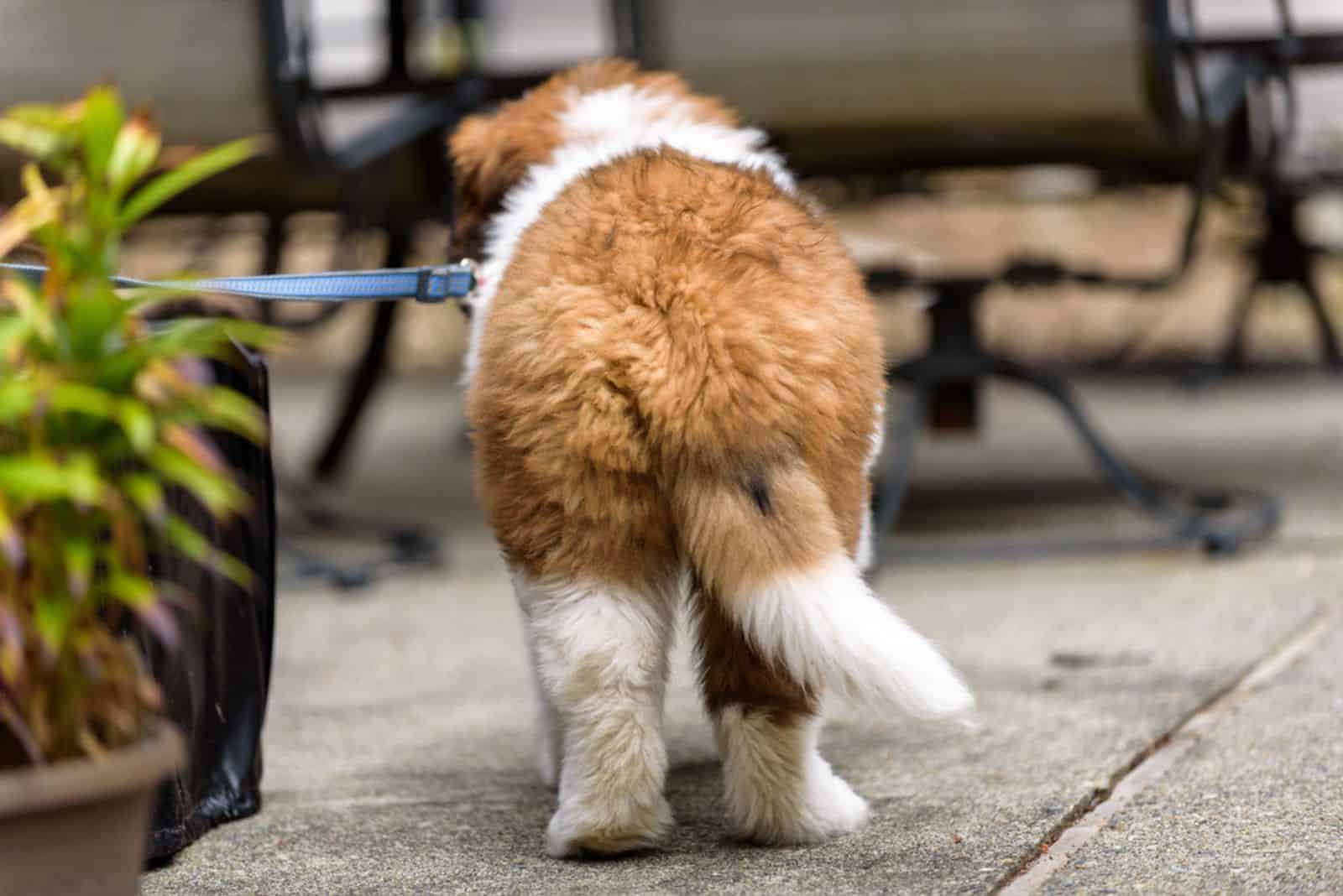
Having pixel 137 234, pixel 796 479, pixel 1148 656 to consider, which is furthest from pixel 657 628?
pixel 137 234

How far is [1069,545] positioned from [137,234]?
134 inches

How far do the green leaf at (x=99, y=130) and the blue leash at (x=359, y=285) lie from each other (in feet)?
3.34

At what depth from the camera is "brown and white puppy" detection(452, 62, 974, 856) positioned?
8.11 feet

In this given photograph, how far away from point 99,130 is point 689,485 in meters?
0.99

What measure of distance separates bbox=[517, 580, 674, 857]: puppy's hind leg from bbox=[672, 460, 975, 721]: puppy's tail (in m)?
0.13

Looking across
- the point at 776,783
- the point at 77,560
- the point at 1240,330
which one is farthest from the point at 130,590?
the point at 1240,330

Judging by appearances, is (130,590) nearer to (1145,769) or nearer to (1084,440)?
(1145,769)

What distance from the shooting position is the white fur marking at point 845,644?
2.38 meters

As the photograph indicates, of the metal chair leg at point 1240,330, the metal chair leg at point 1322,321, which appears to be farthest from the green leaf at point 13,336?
the metal chair leg at point 1240,330

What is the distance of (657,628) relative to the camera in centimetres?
260

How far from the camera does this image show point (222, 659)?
119 inches

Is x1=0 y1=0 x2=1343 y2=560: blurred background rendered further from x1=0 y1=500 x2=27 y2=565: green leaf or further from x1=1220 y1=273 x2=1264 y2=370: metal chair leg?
x1=0 y1=500 x2=27 y2=565: green leaf

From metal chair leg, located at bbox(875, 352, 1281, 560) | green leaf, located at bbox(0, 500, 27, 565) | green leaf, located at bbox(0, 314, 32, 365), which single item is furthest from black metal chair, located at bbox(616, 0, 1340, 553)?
green leaf, located at bbox(0, 500, 27, 565)

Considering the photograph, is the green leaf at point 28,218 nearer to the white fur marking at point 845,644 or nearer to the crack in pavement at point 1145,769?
the white fur marking at point 845,644
